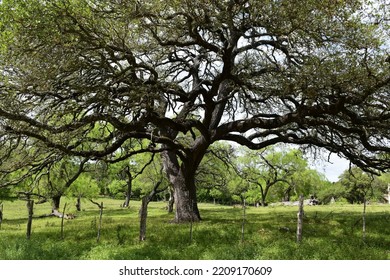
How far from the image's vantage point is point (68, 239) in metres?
19.2

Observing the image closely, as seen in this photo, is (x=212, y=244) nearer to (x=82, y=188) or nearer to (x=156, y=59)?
(x=156, y=59)

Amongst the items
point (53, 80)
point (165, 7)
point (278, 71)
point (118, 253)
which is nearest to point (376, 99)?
point (278, 71)

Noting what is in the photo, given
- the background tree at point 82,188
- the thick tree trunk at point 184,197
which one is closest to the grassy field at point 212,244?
the thick tree trunk at point 184,197

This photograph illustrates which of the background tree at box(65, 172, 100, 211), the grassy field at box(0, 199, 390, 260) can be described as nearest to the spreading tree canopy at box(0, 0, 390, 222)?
the grassy field at box(0, 199, 390, 260)

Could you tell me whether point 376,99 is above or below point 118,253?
above

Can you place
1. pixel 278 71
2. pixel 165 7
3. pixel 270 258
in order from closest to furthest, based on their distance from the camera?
pixel 270 258
pixel 165 7
pixel 278 71

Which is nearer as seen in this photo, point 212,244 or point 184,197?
point 212,244

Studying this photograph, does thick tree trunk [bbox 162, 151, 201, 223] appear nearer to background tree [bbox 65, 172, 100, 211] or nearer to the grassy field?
the grassy field

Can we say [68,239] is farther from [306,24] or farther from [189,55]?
[306,24]

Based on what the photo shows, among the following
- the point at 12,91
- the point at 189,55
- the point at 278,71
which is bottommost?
the point at 12,91

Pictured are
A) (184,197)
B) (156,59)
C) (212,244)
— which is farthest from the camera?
(184,197)

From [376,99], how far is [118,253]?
43.1 ft

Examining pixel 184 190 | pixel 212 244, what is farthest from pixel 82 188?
pixel 212 244

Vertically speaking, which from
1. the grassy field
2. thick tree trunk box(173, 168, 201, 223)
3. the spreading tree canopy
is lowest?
the grassy field
